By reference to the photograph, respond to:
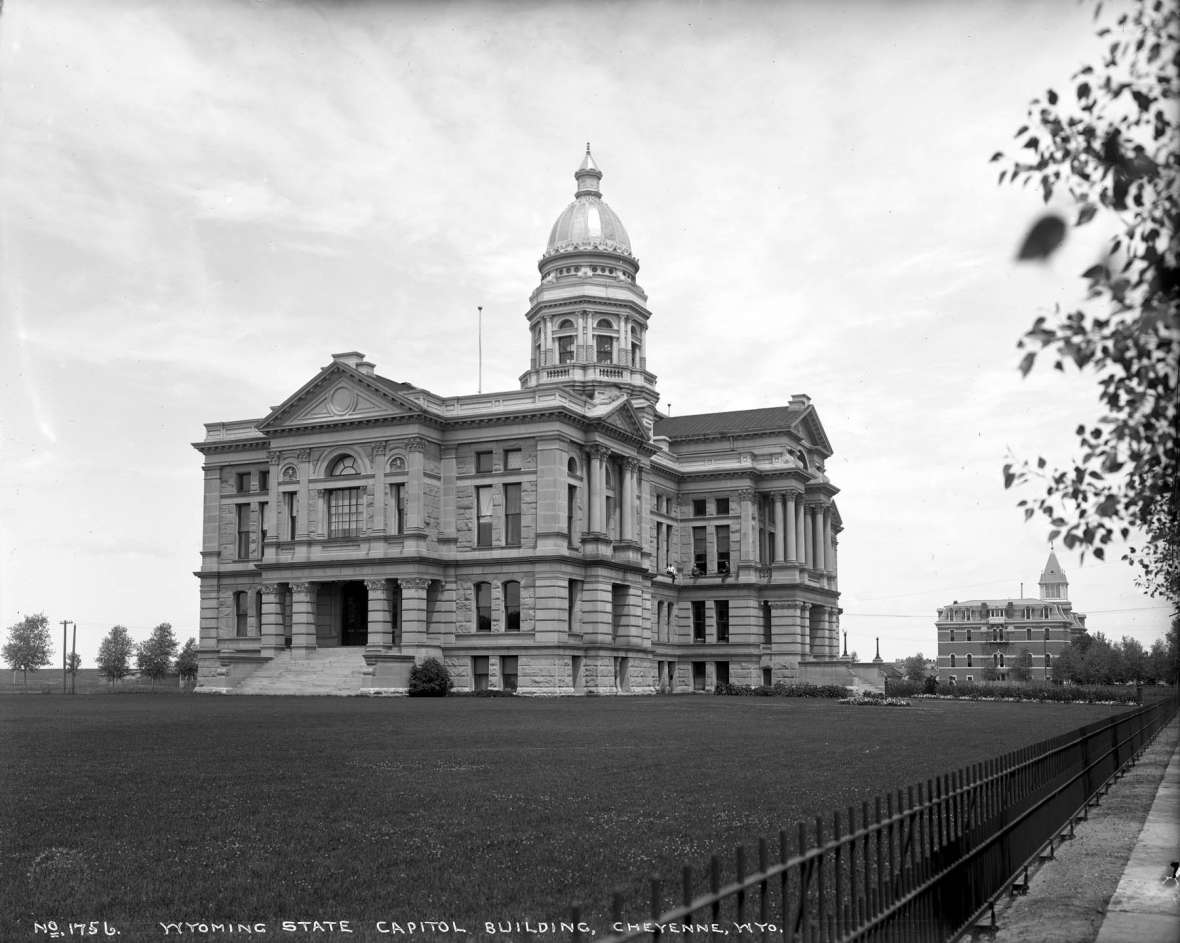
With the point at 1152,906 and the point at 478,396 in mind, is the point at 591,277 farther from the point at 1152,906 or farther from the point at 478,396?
the point at 1152,906

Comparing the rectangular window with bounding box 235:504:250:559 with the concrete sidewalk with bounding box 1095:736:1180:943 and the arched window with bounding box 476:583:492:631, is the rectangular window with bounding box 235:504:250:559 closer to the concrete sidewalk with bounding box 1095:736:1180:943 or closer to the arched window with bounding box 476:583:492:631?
the arched window with bounding box 476:583:492:631

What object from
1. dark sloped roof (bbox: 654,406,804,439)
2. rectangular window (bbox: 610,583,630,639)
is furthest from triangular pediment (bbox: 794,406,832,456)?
rectangular window (bbox: 610,583,630,639)

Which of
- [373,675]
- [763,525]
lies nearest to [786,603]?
[763,525]

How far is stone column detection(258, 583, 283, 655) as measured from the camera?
256ft

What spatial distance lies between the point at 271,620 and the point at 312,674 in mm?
9141

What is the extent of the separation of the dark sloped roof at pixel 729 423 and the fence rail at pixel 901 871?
78.0m

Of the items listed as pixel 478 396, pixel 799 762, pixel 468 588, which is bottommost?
pixel 799 762

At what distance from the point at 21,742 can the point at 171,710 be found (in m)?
17.3

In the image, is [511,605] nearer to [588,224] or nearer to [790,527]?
[790,527]

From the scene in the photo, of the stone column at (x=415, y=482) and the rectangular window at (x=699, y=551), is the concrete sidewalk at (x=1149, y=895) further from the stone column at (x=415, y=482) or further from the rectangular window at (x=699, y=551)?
the rectangular window at (x=699, y=551)

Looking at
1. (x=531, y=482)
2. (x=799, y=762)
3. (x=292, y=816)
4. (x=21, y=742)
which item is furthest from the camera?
(x=531, y=482)

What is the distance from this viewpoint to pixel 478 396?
250 ft

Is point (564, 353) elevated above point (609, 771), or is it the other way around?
point (564, 353)

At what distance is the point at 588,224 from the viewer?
323 feet
